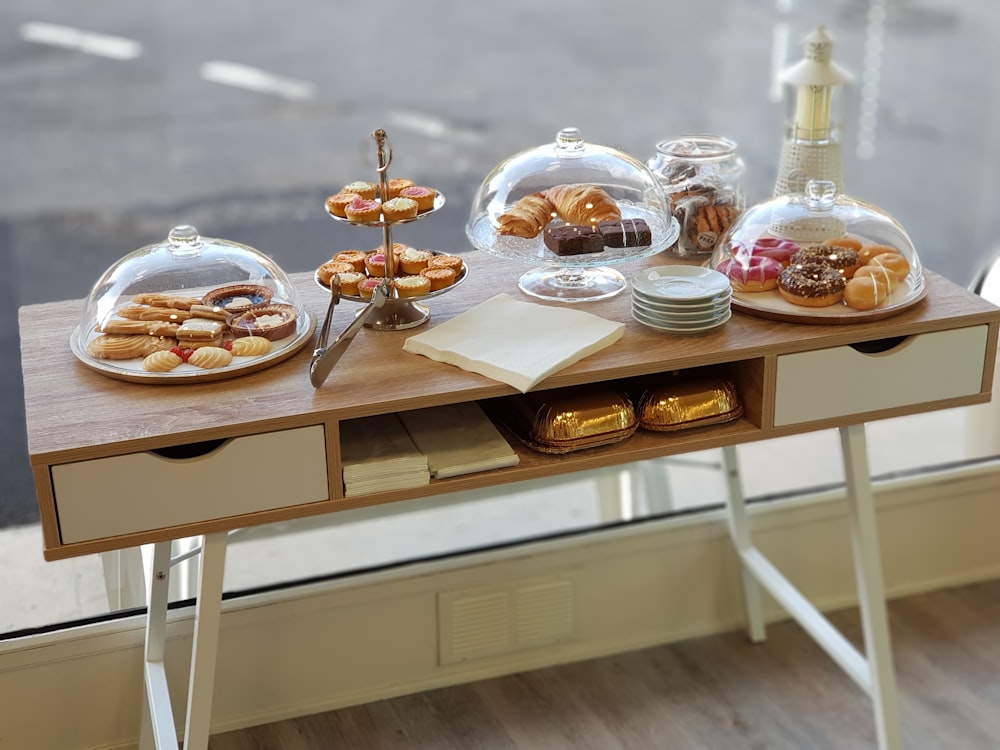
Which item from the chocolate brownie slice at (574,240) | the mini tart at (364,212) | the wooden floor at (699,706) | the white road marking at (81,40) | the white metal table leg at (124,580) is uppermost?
the white road marking at (81,40)

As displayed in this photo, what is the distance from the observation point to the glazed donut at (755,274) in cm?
170

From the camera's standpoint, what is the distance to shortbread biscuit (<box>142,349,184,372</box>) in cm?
148

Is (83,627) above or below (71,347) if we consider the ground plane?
below

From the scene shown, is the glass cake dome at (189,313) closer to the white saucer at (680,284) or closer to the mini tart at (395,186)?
the mini tart at (395,186)

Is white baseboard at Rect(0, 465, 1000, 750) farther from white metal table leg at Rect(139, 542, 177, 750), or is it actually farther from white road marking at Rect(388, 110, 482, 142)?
white road marking at Rect(388, 110, 482, 142)

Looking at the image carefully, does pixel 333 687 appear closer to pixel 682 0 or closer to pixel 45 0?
pixel 45 0

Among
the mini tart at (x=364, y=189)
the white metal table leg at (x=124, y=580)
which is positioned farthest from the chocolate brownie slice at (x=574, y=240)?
the white metal table leg at (x=124, y=580)

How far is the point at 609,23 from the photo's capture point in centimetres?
416

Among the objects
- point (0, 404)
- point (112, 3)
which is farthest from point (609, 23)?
point (0, 404)

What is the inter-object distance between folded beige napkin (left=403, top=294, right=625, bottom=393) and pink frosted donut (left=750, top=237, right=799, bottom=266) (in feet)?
0.86

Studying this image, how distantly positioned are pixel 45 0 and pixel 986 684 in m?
3.16

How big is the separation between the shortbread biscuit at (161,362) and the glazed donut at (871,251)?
0.93 m

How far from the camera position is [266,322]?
157 centimetres

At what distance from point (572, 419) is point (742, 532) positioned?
80 cm
